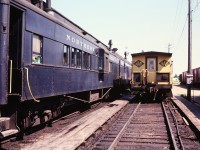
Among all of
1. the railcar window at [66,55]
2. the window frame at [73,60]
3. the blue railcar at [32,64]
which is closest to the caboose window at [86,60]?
the blue railcar at [32,64]

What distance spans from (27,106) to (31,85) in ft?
2.41

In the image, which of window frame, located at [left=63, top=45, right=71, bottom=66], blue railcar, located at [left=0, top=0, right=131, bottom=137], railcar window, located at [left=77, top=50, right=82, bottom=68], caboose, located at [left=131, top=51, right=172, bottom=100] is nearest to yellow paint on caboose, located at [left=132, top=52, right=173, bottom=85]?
caboose, located at [left=131, top=51, right=172, bottom=100]

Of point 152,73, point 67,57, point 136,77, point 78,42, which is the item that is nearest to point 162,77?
point 152,73

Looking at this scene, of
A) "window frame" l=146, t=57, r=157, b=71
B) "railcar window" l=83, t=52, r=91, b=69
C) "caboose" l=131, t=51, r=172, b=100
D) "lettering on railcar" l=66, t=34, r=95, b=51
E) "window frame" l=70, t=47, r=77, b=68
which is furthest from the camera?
"window frame" l=146, t=57, r=157, b=71

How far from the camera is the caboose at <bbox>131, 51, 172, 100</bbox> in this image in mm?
19500

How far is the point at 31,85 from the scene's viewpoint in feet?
24.4

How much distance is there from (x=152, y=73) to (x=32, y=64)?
1357 centimetres

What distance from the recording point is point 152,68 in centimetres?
2016

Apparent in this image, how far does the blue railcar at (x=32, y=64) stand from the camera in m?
6.52

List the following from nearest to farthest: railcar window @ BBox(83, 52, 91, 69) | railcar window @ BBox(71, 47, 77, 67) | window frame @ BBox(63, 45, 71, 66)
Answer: window frame @ BBox(63, 45, 71, 66) → railcar window @ BBox(71, 47, 77, 67) → railcar window @ BBox(83, 52, 91, 69)

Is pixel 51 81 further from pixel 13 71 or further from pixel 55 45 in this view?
pixel 13 71

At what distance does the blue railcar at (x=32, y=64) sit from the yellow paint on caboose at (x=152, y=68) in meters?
9.24

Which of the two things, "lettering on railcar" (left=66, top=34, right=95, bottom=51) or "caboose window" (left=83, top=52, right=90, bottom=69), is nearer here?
"lettering on railcar" (left=66, top=34, right=95, bottom=51)

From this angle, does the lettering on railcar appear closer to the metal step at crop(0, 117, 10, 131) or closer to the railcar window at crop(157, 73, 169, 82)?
the metal step at crop(0, 117, 10, 131)
